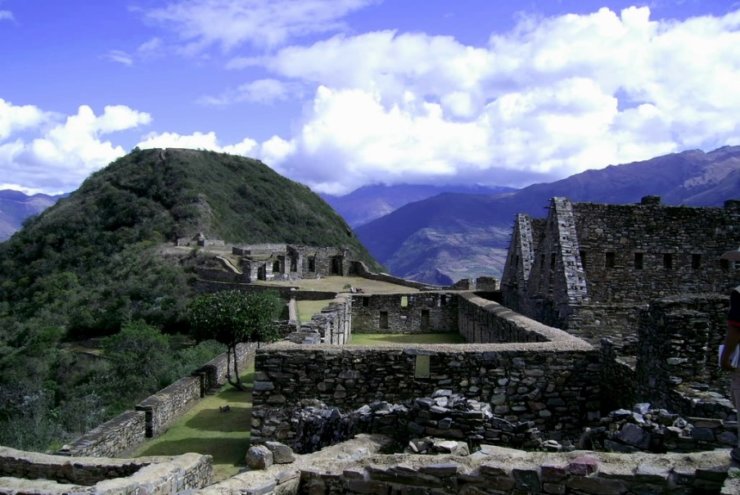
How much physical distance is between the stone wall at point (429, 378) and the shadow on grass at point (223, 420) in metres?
3.37

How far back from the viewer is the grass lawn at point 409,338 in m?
21.0

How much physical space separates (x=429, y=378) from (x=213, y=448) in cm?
430

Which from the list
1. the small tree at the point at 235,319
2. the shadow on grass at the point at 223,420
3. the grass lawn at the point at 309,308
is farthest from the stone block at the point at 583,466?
the grass lawn at the point at 309,308

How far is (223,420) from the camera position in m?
13.5

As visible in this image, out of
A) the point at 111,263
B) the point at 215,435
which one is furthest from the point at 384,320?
the point at 111,263

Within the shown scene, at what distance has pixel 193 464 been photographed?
7.82 m

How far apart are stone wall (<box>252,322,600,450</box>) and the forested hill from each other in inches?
1387

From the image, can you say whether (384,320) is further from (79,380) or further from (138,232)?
(138,232)

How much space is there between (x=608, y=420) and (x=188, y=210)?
81.9m

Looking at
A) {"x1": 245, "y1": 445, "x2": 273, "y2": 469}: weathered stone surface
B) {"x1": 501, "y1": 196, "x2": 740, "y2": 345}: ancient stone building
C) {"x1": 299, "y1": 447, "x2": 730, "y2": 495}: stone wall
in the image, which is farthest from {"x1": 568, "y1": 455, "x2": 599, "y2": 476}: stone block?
{"x1": 501, "y1": 196, "x2": 740, "y2": 345}: ancient stone building

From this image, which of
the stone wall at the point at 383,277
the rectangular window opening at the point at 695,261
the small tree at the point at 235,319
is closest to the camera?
the rectangular window opening at the point at 695,261

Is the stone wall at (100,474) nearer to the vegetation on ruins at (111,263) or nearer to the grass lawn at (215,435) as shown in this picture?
the grass lawn at (215,435)

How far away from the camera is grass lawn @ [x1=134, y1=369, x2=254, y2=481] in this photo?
34.1 feet

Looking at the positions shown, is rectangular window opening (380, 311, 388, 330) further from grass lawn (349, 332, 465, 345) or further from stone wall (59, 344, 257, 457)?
stone wall (59, 344, 257, 457)
